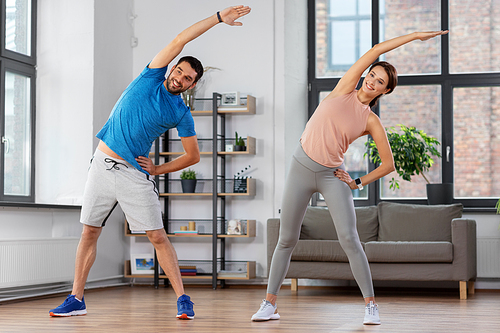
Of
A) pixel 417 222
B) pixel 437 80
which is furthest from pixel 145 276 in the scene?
pixel 437 80

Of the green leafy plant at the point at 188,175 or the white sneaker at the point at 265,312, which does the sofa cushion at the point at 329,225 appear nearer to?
the green leafy plant at the point at 188,175

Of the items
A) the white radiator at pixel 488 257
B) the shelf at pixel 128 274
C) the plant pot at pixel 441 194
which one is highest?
the plant pot at pixel 441 194

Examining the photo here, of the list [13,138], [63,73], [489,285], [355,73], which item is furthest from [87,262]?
[489,285]

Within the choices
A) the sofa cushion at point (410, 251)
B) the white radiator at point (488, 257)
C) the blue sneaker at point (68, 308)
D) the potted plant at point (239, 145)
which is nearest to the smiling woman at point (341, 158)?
the blue sneaker at point (68, 308)

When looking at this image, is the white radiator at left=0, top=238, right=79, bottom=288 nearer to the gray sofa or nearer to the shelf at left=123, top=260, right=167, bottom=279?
the shelf at left=123, top=260, right=167, bottom=279

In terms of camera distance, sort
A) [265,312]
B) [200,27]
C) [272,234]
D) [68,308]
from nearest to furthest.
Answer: [200,27] → [265,312] → [68,308] → [272,234]

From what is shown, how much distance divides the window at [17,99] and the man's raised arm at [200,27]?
95.4 inches

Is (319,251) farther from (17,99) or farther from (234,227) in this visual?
(17,99)

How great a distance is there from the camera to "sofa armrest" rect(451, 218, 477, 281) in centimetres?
432

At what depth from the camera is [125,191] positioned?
117 inches

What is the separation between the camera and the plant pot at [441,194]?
5.16 meters

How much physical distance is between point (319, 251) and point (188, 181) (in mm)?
1498

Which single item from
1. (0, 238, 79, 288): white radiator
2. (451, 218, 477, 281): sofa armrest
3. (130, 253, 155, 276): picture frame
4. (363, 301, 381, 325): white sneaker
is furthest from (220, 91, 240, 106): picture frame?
(363, 301, 381, 325): white sneaker

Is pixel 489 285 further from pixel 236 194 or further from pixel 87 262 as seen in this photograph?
pixel 87 262
